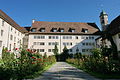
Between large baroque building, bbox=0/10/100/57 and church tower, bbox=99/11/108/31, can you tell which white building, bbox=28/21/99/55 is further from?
church tower, bbox=99/11/108/31

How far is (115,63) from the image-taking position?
8.47m

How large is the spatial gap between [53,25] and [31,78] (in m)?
36.7

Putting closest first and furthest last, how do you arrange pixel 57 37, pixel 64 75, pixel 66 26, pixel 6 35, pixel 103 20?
1. pixel 64 75
2. pixel 6 35
3. pixel 57 37
4. pixel 66 26
5. pixel 103 20

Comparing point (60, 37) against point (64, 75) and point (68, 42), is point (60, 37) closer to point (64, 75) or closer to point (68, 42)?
point (68, 42)

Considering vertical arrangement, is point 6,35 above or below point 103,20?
below

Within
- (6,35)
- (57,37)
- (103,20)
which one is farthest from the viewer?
(103,20)

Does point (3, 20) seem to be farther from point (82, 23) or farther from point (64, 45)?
point (82, 23)

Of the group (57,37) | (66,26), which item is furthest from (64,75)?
(66,26)

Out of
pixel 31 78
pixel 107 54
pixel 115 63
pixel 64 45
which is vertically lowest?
pixel 31 78

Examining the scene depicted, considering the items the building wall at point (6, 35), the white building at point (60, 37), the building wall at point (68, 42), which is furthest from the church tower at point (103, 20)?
the building wall at point (6, 35)

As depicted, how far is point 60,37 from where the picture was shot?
39594 mm

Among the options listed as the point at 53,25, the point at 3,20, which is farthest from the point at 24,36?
the point at 3,20

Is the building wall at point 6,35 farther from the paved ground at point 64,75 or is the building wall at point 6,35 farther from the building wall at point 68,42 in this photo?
the paved ground at point 64,75

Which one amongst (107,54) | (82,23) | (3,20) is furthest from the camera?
(82,23)
